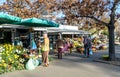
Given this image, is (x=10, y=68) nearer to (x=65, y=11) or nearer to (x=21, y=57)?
(x=21, y=57)

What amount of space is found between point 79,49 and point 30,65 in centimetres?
1350

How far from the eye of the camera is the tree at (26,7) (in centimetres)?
3959

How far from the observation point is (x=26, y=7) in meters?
40.7

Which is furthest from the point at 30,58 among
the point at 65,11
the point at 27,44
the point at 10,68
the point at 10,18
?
the point at 27,44

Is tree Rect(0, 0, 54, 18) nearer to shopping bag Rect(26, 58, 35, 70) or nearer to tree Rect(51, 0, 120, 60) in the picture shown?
tree Rect(51, 0, 120, 60)

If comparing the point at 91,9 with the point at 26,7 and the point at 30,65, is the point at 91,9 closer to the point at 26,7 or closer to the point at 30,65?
the point at 30,65

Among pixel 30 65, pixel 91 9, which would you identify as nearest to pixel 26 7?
pixel 91 9

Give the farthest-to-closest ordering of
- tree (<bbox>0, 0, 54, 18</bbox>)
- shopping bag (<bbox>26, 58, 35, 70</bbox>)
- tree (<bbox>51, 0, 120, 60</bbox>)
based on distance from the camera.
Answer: tree (<bbox>0, 0, 54, 18</bbox>), tree (<bbox>51, 0, 120, 60</bbox>), shopping bag (<bbox>26, 58, 35, 70</bbox>)

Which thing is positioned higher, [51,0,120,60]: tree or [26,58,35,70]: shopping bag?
[51,0,120,60]: tree

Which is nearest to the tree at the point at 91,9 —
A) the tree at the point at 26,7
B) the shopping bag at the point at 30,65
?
the shopping bag at the point at 30,65

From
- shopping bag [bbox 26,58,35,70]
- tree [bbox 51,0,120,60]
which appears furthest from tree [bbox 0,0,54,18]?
shopping bag [bbox 26,58,35,70]

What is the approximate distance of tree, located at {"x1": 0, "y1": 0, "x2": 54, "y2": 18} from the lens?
39594 mm

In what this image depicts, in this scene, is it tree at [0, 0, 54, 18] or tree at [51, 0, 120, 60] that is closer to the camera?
tree at [51, 0, 120, 60]

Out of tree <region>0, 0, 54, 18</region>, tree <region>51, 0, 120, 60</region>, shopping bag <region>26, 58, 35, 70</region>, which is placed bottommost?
shopping bag <region>26, 58, 35, 70</region>
